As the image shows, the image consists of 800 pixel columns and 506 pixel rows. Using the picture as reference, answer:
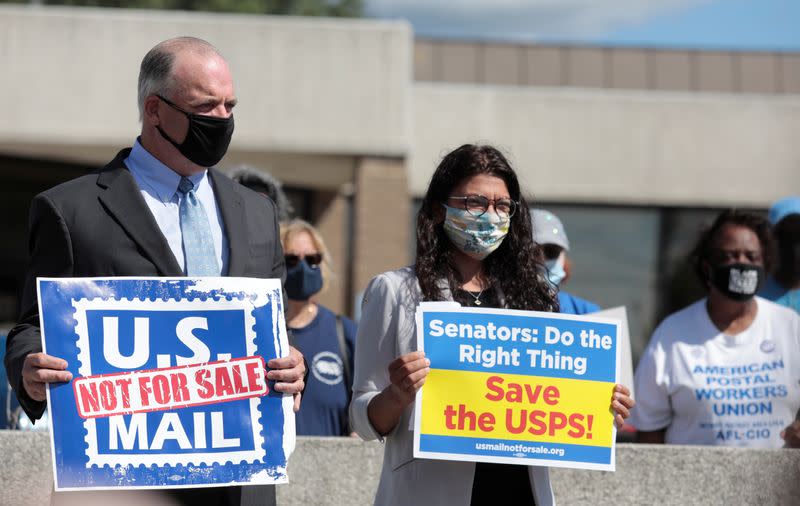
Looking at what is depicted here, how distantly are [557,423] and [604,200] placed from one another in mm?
12495

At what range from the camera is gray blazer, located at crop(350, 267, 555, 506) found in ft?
11.2

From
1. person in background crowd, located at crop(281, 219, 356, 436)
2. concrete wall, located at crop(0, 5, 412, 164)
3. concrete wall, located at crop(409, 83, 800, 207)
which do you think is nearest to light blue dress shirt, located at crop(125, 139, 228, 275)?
person in background crowd, located at crop(281, 219, 356, 436)

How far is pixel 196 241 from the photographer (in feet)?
10.3

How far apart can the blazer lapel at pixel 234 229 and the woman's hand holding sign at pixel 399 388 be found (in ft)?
1.73

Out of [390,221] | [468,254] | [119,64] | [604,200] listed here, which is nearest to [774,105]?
[604,200]

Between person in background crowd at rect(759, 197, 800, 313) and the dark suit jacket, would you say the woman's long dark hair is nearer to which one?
the dark suit jacket

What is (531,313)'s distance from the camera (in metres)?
3.50

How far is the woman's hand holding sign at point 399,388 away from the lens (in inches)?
130

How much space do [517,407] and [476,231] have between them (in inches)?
21.8

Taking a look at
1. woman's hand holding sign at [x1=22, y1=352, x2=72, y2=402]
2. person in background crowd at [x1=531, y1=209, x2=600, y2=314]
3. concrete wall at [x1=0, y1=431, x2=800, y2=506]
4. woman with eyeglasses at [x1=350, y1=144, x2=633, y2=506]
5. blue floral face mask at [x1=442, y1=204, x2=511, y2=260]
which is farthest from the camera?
person in background crowd at [x1=531, y1=209, x2=600, y2=314]

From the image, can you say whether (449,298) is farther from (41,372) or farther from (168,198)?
(41,372)

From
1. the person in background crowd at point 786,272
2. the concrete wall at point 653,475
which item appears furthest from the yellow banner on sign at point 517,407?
the person in background crowd at point 786,272

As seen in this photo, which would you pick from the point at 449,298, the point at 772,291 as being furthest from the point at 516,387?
the point at 772,291

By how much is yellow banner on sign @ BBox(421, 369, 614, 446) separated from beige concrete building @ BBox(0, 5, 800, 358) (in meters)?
9.37
